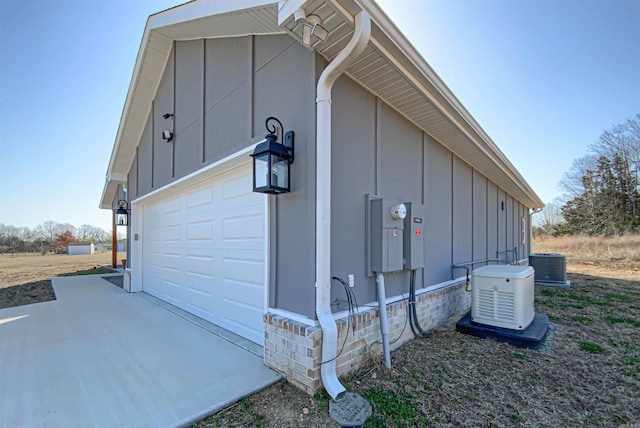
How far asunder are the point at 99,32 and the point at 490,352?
932 cm

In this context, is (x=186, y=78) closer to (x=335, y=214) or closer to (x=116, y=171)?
(x=335, y=214)

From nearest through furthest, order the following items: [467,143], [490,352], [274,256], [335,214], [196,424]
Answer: [196,424] < [335,214] < [274,256] < [490,352] < [467,143]

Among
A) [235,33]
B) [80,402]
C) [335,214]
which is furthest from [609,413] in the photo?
[235,33]

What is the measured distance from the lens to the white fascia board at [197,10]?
2980 mm

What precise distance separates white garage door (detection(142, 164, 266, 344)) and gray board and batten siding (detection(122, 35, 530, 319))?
48 centimetres

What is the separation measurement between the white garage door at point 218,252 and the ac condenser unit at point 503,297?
9.65ft

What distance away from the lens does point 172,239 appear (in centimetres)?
581

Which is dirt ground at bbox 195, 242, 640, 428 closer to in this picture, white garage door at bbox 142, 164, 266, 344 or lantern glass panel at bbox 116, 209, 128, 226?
white garage door at bbox 142, 164, 266, 344

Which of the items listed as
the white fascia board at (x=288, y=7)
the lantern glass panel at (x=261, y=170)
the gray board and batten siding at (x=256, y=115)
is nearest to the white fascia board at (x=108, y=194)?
the gray board and batten siding at (x=256, y=115)

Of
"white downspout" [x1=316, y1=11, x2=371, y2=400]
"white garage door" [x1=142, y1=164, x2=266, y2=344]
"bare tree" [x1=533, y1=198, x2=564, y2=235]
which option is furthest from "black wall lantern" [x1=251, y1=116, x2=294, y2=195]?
"bare tree" [x1=533, y1=198, x2=564, y2=235]

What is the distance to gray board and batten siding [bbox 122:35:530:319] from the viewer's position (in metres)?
2.74

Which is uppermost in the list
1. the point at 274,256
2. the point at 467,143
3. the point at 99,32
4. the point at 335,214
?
the point at 99,32

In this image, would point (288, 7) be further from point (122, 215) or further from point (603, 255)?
point (603, 255)

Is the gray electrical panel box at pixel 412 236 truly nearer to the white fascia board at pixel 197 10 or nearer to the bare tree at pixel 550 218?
the white fascia board at pixel 197 10
